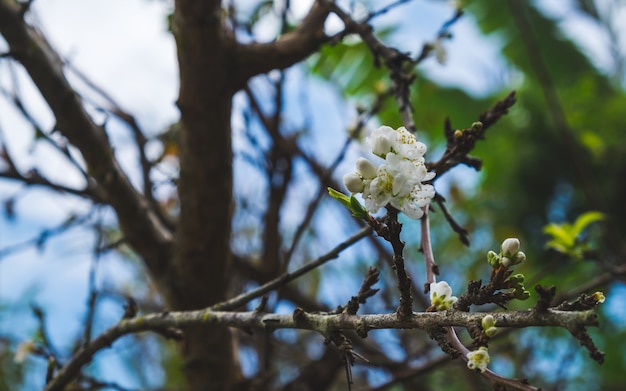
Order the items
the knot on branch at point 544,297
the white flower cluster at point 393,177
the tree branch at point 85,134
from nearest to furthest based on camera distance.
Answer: the knot on branch at point 544,297
the white flower cluster at point 393,177
the tree branch at point 85,134

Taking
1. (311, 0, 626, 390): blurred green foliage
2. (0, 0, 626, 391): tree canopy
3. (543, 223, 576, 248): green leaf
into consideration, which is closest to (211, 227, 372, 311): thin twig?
(0, 0, 626, 391): tree canopy

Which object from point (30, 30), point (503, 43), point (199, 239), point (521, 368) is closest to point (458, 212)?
point (521, 368)

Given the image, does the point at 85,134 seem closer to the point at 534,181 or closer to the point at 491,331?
the point at 491,331

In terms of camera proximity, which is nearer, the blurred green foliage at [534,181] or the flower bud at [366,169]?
the flower bud at [366,169]

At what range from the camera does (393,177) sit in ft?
1.72

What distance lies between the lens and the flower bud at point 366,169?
53 cm

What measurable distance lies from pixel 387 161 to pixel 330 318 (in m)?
0.16

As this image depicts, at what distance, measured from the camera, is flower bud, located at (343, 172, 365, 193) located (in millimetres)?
533

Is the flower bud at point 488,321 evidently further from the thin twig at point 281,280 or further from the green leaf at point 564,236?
the green leaf at point 564,236

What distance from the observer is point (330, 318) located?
57 centimetres

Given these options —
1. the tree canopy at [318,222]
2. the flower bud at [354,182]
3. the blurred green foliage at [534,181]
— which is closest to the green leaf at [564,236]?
the tree canopy at [318,222]

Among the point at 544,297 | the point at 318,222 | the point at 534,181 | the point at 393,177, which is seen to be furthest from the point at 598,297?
the point at 534,181

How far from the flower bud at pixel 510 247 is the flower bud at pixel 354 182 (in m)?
0.14

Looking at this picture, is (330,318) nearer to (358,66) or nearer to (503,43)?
(358,66)
